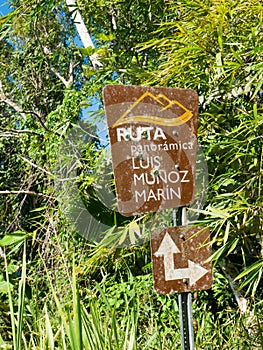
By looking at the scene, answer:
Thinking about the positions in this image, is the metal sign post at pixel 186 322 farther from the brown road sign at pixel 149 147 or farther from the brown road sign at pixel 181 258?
the brown road sign at pixel 149 147

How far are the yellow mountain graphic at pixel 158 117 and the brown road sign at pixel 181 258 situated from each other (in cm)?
30

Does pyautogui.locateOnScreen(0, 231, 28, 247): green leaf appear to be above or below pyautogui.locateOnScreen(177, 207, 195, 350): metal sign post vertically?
below

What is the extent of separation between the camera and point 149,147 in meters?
1.46

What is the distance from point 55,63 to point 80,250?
10.1 feet

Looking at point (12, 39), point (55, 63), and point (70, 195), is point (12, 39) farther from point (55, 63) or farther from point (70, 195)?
point (70, 195)

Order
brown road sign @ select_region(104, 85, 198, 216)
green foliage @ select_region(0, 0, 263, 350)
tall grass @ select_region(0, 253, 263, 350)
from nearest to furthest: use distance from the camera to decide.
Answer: brown road sign @ select_region(104, 85, 198, 216) → green foliage @ select_region(0, 0, 263, 350) → tall grass @ select_region(0, 253, 263, 350)

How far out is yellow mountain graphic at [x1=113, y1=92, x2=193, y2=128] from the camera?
4.83 feet

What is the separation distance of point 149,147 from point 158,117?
3.9 inches

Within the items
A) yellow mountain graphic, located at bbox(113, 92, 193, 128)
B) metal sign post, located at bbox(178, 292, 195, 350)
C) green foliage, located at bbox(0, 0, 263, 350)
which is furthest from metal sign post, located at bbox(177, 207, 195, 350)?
yellow mountain graphic, located at bbox(113, 92, 193, 128)

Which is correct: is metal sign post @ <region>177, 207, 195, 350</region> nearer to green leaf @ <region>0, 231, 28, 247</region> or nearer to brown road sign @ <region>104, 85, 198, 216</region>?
brown road sign @ <region>104, 85, 198, 216</region>

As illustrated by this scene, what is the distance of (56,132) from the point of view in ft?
11.2

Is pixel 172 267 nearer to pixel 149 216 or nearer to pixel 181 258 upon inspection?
pixel 181 258

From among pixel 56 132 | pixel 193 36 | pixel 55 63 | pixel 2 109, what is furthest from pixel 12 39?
pixel 193 36

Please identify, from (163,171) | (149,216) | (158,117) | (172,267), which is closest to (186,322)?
(172,267)
